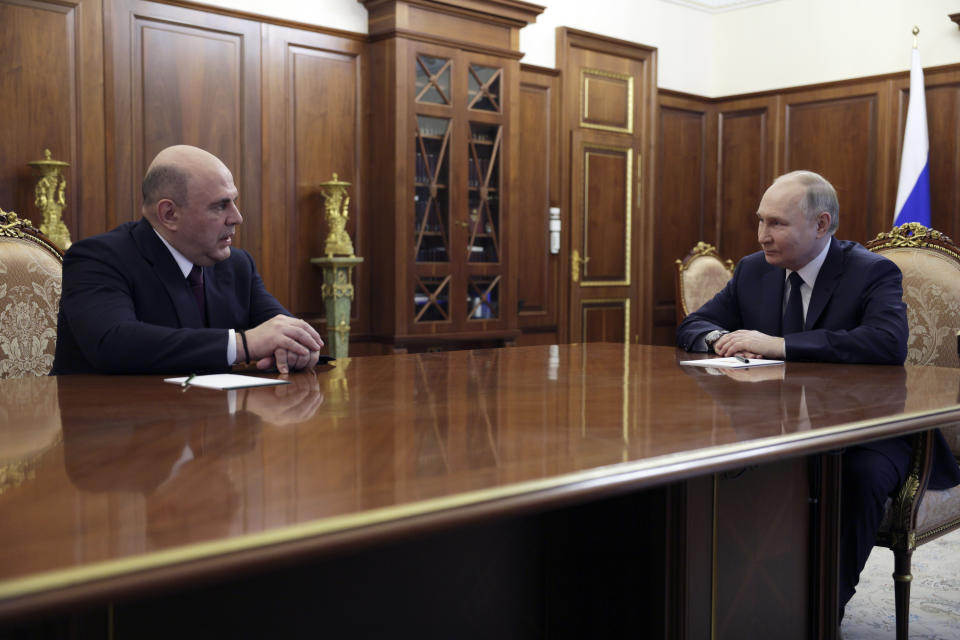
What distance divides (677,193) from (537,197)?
154 cm

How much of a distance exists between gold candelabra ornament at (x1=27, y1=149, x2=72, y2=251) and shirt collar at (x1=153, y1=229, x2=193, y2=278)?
5.71 ft

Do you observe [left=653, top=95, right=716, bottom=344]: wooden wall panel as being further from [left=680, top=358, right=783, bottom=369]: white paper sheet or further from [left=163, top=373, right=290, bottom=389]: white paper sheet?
[left=163, top=373, right=290, bottom=389]: white paper sheet

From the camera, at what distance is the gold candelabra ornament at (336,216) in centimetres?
489

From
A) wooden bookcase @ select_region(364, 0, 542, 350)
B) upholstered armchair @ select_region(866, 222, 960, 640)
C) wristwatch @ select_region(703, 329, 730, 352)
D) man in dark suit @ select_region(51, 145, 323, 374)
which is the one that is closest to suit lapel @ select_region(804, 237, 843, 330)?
wristwatch @ select_region(703, 329, 730, 352)

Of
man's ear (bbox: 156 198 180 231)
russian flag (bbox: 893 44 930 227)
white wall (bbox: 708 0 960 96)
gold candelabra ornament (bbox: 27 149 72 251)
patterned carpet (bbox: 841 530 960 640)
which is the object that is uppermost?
white wall (bbox: 708 0 960 96)

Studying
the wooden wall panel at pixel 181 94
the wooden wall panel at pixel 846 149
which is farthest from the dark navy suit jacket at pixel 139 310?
the wooden wall panel at pixel 846 149

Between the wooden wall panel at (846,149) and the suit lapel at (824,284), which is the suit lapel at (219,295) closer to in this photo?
the suit lapel at (824,284)

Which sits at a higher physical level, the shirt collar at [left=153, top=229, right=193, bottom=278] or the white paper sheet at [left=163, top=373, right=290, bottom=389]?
the shirt collar at [left=153, top=229, right=193, bottom=278]

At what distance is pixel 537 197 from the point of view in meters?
6.19

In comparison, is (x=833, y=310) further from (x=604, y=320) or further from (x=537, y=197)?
(x=604, y=320)

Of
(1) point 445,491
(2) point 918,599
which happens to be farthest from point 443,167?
(1) point 445,491

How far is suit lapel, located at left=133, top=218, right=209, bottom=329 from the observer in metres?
2.37

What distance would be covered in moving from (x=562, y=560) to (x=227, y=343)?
37.4 inches

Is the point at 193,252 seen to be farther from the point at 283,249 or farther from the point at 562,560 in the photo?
the point at 283,249
